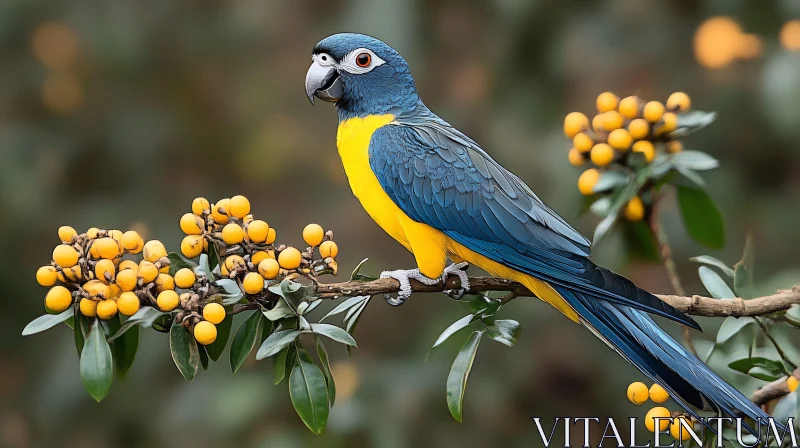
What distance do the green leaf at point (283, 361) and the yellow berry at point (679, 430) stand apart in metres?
0.76

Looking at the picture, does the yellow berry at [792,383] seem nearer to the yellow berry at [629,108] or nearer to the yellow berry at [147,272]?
the yellow berry at [629,108]

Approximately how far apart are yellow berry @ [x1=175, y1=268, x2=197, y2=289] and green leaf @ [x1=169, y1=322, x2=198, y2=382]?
7 cm

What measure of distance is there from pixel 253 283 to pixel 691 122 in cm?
104

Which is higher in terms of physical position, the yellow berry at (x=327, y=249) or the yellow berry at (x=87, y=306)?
the yellow berry at (x=327, y=249)

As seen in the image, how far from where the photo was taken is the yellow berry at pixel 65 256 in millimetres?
1386

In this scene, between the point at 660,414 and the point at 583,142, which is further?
the point at 583,142

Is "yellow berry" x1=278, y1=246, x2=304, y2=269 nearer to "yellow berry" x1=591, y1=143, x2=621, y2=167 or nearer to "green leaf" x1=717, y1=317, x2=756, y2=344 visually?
"yellow berry" x1=591, y1=143, x2=621, y2=167

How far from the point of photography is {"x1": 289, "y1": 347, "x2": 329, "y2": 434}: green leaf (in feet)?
4.96

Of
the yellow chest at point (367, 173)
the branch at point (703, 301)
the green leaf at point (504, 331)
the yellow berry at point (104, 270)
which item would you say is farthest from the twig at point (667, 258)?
the yellow berry at point (104, 270)

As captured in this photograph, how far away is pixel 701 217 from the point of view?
6.73 feet

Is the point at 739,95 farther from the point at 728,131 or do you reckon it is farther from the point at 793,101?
the point at 793,101

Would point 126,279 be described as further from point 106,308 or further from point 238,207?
point 238,207

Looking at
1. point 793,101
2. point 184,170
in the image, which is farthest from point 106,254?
point 184,170

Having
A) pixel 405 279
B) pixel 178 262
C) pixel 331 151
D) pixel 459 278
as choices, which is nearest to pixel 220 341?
pixel 178 262
